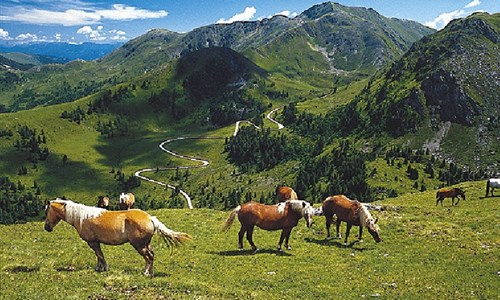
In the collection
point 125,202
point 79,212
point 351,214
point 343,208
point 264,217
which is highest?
point 79,212

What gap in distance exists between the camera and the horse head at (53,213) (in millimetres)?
20859

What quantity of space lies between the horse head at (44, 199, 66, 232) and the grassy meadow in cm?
223

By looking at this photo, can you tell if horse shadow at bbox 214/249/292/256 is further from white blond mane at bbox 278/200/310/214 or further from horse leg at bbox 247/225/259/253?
white blond mane at bbox 278/200/310/214

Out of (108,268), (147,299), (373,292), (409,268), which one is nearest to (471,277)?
(409,268)

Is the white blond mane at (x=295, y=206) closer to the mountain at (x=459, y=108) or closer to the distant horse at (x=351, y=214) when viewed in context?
the distant horse at (x=351, y=214)

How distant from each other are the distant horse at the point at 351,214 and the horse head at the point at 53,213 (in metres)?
22.9

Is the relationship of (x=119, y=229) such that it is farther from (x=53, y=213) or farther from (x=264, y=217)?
(x=264, y=217)

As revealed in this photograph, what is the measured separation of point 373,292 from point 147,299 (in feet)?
42.4

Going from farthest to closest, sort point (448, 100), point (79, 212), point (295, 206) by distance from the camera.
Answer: point (448, 100), point (295, 206), point (79, 212)

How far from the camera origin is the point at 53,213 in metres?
21.0

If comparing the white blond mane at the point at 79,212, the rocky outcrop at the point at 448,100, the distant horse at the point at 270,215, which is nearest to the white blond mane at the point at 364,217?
the distant horse at the point at 270,215

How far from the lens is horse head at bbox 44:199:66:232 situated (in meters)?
20.9

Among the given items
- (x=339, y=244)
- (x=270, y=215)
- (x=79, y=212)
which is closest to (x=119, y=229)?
(x=79, y=212)

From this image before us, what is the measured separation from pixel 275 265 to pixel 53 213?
14639 mm
